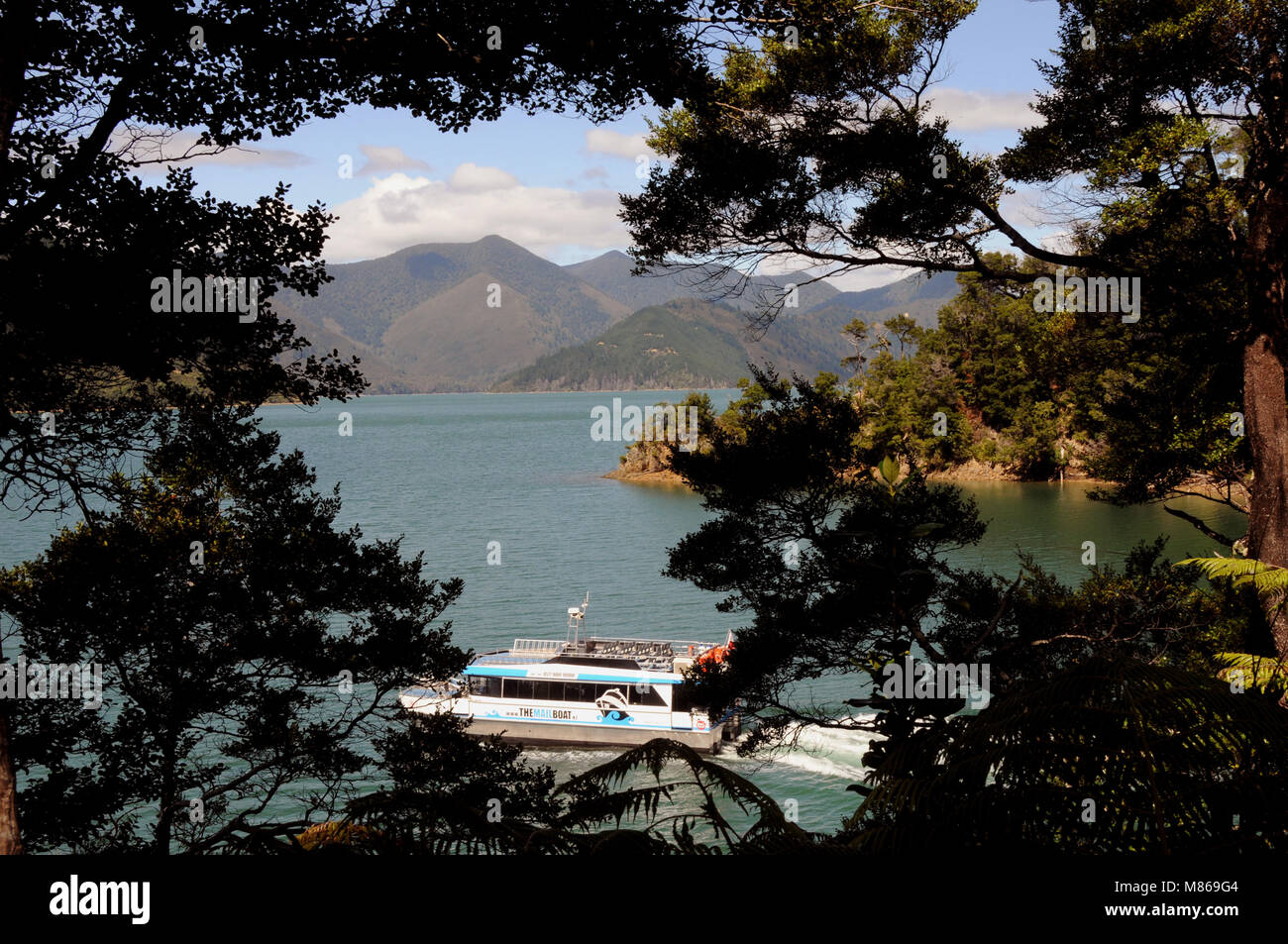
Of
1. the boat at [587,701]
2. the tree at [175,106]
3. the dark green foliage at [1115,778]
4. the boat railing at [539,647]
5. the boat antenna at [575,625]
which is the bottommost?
the boat at [587,701]

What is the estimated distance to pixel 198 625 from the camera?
8.14m

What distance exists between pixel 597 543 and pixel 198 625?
29.9m

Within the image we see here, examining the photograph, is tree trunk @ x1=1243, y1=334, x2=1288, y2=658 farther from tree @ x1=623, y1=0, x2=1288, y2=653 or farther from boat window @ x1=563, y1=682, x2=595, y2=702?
boat window @ x1=563, y1=682, x2=595, y2=702

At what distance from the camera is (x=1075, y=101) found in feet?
28.9

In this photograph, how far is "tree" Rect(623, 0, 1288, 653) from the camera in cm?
758

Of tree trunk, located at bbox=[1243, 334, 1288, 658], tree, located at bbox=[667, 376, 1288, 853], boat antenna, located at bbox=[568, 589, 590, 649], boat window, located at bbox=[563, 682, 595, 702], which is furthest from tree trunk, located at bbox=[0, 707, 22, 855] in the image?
boat window, located at bbox=[563, 682, 595, 702]

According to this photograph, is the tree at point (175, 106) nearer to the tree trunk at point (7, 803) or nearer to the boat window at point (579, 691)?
the tree trunk at point (7, 803)

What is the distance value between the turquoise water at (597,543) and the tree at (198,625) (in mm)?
1146

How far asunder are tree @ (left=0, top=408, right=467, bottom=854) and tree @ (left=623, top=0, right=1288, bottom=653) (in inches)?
180

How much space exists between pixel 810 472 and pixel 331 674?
204 inches

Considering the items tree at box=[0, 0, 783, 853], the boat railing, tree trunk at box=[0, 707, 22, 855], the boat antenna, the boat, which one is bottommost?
the boat

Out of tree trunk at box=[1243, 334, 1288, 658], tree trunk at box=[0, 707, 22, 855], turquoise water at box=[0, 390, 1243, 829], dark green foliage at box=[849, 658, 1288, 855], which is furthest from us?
turquoise water at box=[0, 390, 1243, 829]

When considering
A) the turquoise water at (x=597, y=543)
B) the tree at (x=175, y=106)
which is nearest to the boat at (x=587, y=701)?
the turquoise water at (x=597, y=543)

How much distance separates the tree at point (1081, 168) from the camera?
7578 millimetres
